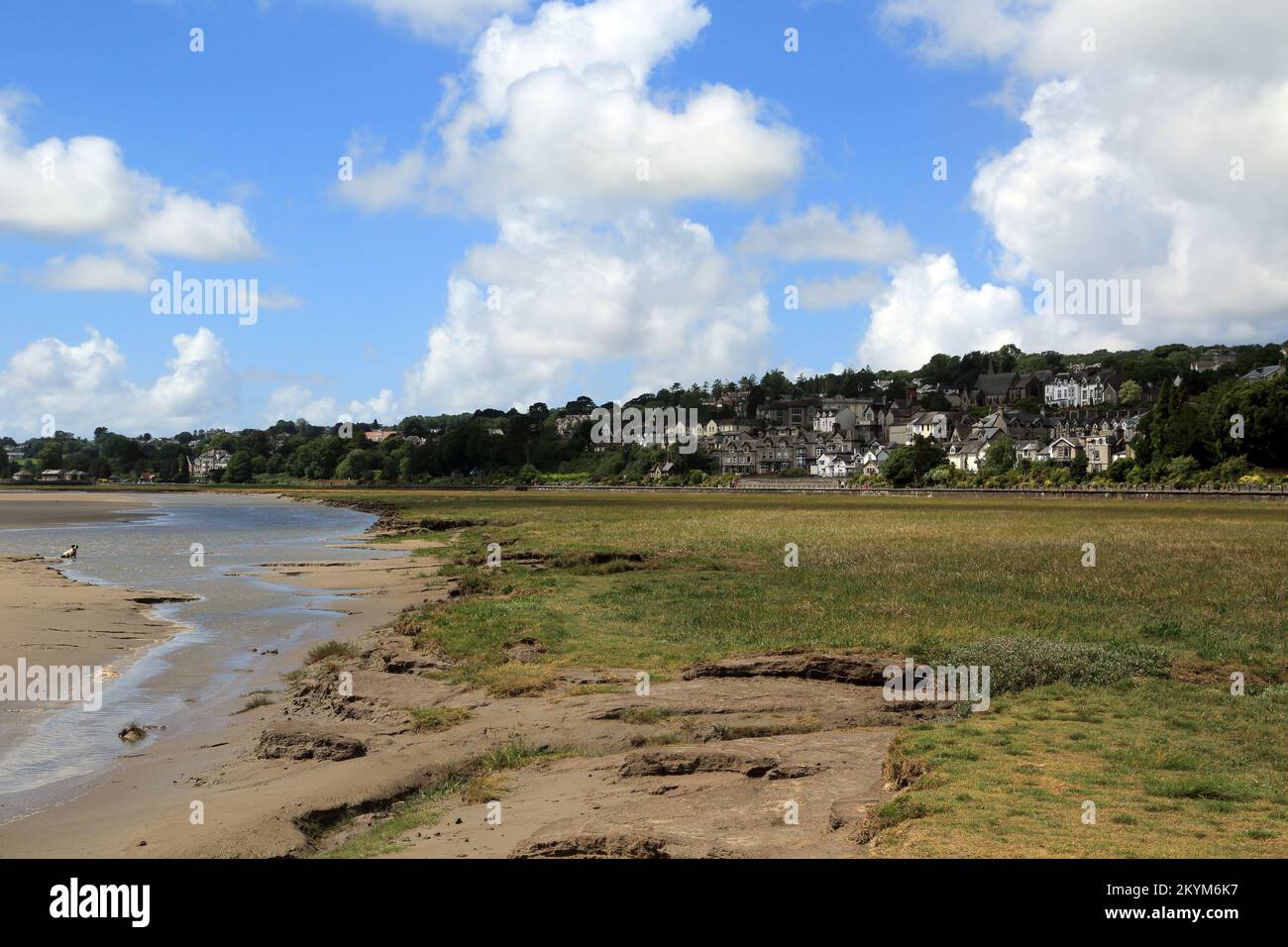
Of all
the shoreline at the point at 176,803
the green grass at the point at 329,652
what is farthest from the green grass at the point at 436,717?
the green grass at the point at 329,652

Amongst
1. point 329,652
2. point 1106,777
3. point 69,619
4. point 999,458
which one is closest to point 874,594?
point 329,652

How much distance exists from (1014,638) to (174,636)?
20333mm

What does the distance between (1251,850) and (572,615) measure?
18.5 m

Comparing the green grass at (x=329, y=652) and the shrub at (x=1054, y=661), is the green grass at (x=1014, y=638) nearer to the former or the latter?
the shrub at (x=1054, y=661)

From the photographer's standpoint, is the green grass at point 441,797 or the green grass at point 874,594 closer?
the green grass at point 441,797

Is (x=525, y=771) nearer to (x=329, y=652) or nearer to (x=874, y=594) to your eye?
(x=329, y=652)

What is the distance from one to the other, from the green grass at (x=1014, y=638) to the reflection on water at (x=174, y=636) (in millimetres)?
4415

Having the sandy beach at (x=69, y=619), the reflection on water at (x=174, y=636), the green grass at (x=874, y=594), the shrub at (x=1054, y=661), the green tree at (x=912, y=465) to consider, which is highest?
the green tree at (x=912, y=465)

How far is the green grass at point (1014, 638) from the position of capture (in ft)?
32.2

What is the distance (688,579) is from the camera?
3325 cm

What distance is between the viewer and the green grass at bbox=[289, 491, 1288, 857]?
9.80 m
